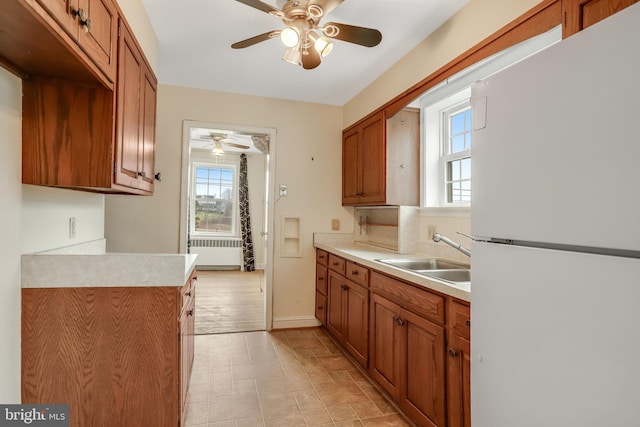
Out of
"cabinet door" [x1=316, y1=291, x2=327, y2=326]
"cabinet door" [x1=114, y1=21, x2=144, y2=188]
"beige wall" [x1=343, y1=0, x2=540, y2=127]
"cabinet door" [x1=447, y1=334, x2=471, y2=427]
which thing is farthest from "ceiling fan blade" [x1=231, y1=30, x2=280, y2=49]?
"cabinet door" [x1=316, y1=291, x2=327, y2=326]

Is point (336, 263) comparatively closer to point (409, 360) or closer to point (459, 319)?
point (409, 360)

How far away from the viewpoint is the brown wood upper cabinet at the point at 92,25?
1095mm

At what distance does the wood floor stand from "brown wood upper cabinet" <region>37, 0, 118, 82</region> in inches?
112

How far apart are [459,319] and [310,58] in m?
1.75

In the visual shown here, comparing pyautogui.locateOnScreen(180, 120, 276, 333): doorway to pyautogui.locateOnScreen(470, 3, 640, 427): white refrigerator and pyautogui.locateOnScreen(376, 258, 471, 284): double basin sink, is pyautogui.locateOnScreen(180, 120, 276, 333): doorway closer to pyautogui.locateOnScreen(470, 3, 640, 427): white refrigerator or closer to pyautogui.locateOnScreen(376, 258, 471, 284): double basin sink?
pyautogui.locateOnScreen(376, 258, 471, 284): double basin sink

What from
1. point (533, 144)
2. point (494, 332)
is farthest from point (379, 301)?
point (533, 144)

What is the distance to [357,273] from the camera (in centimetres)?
279

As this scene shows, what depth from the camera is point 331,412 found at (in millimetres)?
2180

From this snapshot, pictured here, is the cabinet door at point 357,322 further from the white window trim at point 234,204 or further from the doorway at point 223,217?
the white window trim at point 234,204

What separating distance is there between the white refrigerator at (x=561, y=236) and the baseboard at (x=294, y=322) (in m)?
2.85

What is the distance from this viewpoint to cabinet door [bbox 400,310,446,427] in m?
A: 1.73

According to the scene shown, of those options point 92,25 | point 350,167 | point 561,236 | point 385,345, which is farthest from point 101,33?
point 350,167

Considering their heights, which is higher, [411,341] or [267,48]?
[267,48]

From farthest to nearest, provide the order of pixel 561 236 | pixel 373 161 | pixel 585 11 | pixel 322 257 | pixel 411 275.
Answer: pixel 322 257 < pixel 373 161 < pixel 411 275 < pixel 585 11 < pixel 561 236
